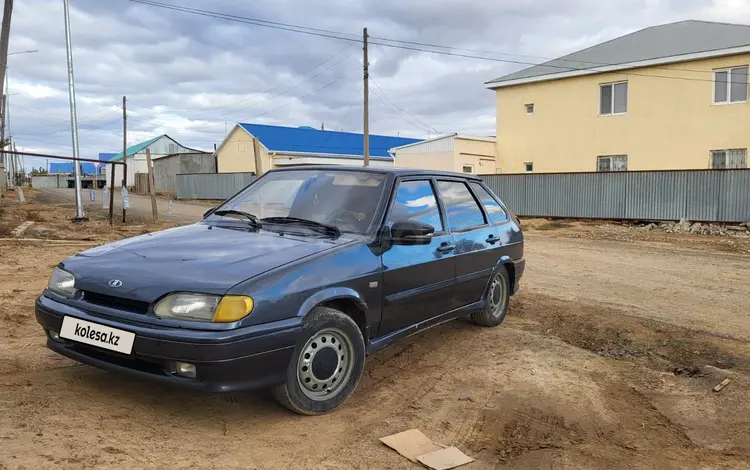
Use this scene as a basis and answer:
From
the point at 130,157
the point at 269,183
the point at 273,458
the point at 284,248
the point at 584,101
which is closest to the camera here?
the point at 273,458

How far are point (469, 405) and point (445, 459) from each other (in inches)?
32.6

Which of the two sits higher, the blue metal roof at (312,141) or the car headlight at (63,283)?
the blue metal roof at (312,141)

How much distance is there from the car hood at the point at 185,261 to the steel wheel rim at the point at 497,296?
2307mm

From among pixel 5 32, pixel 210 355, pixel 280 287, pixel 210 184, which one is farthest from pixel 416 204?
pixel 210 184

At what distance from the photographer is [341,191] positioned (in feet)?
14.7

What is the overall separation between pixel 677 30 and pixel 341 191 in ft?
81.9

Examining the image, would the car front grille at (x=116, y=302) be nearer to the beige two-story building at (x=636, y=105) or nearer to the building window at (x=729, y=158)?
the building window at (x=729, y=158)

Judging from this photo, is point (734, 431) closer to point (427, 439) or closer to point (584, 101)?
point (427, 439)

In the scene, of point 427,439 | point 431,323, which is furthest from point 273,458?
point 431,323

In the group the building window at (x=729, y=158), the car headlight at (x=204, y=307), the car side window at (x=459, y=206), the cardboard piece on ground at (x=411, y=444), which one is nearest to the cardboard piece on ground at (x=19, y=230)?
the car side window at (x=459, y=206)

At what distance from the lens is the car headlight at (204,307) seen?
3.07m

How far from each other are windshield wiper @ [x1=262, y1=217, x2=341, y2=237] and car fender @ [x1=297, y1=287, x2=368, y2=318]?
0.52 metres

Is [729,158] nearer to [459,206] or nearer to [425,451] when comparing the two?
[459,206]

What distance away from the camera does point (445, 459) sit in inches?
121
